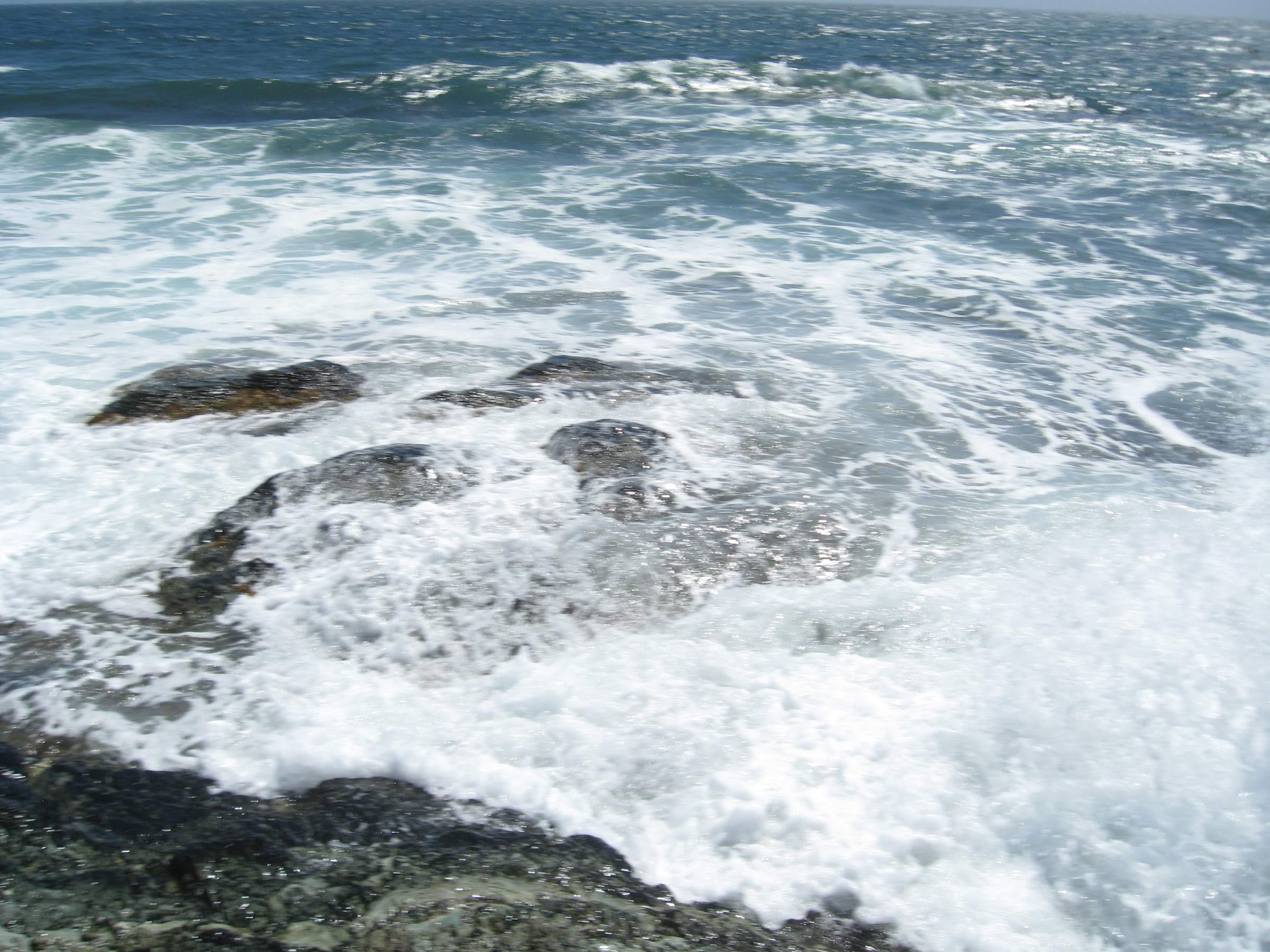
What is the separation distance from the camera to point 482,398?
6090mm

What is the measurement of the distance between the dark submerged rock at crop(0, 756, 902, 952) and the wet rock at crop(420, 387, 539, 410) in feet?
10.5

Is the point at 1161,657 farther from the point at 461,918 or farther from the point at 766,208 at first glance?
the point at 766,208

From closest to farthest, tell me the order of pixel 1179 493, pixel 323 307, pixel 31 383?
pixel 1179 493, pixel 31 383, pixel 323 307

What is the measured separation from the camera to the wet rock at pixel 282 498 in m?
4.23

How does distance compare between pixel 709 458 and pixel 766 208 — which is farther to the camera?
pixel 766 208

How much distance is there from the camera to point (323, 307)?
7.89m

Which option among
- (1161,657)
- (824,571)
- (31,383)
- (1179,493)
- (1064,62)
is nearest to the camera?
(1161,657)

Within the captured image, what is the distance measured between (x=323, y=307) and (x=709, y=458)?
13.5ft

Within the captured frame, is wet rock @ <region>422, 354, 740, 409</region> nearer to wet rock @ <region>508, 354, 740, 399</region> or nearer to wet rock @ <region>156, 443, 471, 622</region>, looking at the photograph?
wet rock @ <region>508, 354, 740, 399</region>

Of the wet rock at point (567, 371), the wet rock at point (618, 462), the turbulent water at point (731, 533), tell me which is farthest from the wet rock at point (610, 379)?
the wet rock at point (618, 462)

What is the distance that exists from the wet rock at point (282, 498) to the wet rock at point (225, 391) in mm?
984

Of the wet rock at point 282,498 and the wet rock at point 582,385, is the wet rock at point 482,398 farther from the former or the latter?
the wet rock at point 282,498

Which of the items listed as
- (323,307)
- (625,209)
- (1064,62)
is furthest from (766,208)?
(1064,62)

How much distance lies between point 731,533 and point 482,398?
2.15m
